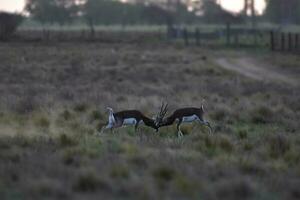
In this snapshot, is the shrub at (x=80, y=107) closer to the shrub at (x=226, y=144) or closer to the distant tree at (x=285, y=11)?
the shrub at (x=226, y=144)

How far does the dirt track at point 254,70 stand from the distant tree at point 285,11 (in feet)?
218

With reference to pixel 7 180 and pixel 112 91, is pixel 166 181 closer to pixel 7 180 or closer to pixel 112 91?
pixel 7 180

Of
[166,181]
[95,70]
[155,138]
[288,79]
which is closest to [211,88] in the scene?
[288,79]

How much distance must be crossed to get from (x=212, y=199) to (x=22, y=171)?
3.00 m

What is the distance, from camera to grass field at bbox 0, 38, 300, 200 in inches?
386

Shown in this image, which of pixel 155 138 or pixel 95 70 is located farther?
pixel 95 70

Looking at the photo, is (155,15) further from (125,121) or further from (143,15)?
(125,121)

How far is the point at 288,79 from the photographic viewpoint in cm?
3188

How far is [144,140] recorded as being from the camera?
A: 14406mm

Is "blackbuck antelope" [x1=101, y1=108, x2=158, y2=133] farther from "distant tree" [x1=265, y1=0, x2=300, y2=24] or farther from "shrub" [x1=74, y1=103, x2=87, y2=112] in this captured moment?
"distant tree" [x1=265, y1=0, x2=300, y2=24]

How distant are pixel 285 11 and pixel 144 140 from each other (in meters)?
101

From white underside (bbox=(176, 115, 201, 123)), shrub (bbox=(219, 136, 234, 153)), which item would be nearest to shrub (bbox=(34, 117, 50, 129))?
white underside (bbox=(176, 115, 201, 123))

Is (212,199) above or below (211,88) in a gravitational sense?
above

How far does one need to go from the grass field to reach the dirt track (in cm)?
110
